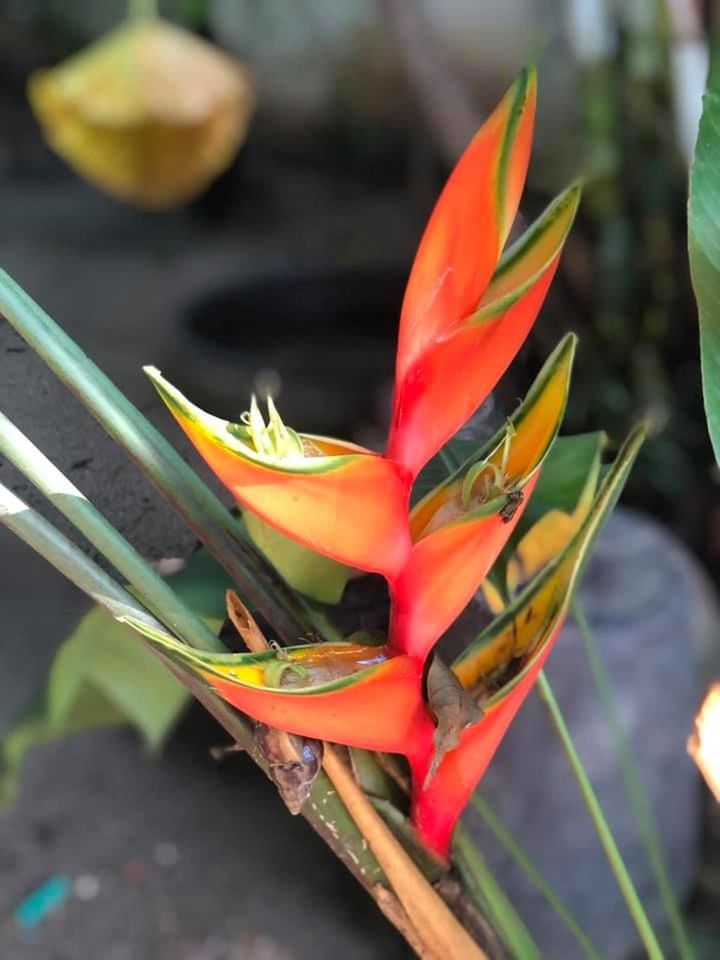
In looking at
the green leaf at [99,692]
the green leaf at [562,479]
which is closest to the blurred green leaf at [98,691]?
the green leaf at [99,692]

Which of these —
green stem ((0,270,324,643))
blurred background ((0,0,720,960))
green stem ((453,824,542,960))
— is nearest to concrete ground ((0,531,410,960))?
blurred background ((0,0,720,960))

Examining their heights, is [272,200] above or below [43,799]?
above

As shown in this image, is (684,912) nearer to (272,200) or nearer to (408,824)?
(408,824)

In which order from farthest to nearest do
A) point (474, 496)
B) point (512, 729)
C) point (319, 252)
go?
point (319, 252) → point (512, 729) → point (474, 496)

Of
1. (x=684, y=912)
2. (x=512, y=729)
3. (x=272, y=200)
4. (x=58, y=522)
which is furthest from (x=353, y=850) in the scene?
(x=272, y=200)

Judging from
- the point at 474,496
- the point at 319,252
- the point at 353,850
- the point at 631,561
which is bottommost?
the point at 319,252

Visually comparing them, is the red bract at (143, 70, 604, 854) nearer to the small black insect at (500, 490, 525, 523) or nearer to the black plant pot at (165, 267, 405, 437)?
the small black insect at (500, 490, 525, 523)

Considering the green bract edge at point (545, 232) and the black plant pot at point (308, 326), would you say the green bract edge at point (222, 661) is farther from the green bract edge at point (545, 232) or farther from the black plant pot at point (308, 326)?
the black plant pot at point (308, 326)
